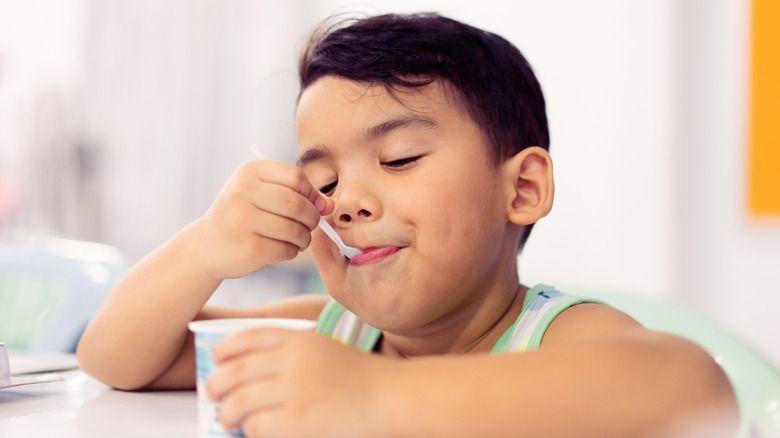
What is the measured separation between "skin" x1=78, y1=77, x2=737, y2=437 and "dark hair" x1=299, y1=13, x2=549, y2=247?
0.02 metres

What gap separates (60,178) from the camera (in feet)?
8.62

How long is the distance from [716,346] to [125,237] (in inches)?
89.9

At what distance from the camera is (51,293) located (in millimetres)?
1345

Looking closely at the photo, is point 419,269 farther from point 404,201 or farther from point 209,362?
point 209,362

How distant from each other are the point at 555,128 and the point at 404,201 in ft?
7.02

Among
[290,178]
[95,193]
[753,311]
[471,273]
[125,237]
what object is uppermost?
[290,178]

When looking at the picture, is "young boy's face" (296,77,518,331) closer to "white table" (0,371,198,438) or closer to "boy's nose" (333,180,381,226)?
"boy's nose" (333,180,381,226)

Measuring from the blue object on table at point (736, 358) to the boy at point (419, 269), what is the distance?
6.3 inches

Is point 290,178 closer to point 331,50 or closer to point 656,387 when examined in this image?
point 331,50

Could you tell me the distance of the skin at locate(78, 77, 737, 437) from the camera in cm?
50

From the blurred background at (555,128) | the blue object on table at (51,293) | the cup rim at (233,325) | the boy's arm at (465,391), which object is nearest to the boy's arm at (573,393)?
the boy's arm at (465,391)

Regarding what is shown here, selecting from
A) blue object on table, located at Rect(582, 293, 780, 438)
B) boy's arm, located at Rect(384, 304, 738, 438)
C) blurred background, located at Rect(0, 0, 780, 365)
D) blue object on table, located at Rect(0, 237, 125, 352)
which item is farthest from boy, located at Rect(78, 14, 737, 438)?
blurred background, located at Rect(0, 0, 780, 365)

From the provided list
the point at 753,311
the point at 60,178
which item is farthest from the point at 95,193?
the point at 753,311

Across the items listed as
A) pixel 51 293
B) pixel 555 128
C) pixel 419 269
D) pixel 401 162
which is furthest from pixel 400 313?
pixel 555 128
